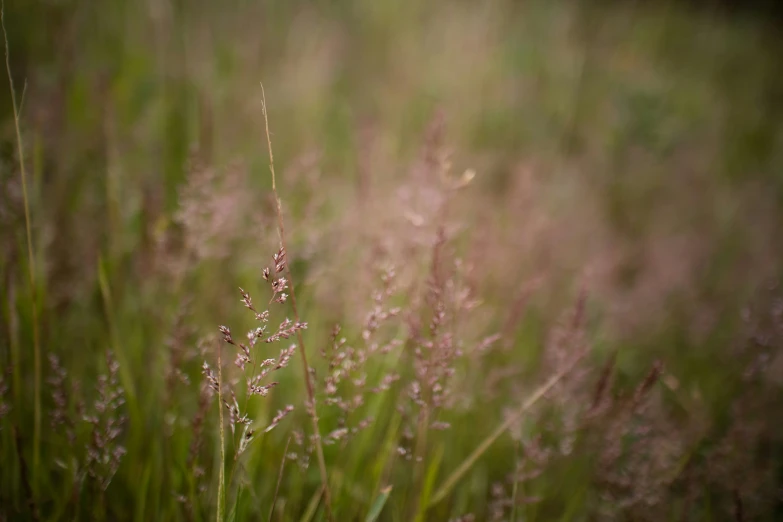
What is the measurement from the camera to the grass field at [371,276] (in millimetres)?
985

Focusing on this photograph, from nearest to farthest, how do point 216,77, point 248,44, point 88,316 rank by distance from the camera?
point 88,316 → point 216,77 → point 248,44

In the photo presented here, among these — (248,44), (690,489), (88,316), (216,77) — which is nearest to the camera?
(690,489)

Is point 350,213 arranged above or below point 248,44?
below

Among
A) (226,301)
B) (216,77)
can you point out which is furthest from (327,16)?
(226,301)

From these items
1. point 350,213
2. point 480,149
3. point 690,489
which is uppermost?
point 480,149

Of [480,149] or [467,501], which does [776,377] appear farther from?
[480,149]

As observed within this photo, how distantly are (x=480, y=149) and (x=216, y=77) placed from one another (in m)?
1.79

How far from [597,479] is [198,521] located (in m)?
1.04

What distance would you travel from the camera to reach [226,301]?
1.48 m

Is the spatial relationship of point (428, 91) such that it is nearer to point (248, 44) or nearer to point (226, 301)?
point (248, 44)

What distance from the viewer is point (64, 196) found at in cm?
161

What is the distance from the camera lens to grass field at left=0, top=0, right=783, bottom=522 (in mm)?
985

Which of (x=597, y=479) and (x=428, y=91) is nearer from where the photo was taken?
(x=597, y=479)

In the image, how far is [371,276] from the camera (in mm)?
1288
